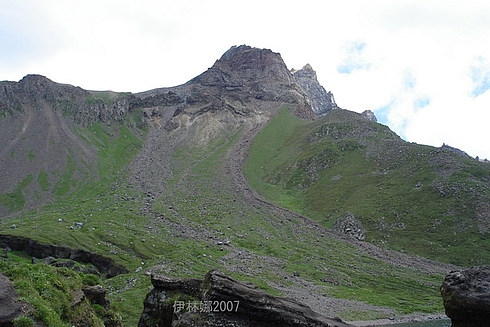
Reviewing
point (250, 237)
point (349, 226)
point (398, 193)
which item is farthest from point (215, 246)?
point (398, 193)

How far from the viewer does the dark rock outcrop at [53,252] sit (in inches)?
3748

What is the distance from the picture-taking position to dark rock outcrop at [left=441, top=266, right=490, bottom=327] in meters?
24.9

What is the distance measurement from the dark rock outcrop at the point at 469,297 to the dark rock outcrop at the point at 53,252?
8131 cm

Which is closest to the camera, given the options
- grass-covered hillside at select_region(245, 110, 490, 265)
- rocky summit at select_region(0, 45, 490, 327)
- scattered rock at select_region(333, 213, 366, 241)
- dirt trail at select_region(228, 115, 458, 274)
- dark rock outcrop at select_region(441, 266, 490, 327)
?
dark rock outcrop at select_region(441, 266, 490, 327)

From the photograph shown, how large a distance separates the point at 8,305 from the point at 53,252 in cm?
8568

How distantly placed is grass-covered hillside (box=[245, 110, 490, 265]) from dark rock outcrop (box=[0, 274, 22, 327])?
112850 millimetres

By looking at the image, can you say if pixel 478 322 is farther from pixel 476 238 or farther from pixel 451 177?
pixel 451 177

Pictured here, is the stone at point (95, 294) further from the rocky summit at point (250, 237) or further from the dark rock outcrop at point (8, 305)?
the dark rock outcrop at point (8, 305)

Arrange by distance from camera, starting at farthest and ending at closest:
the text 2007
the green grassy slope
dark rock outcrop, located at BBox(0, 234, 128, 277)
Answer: dark rock outcrop, located at BBox(0, 234, 128, 277) < the green grassy slope < the text 2007

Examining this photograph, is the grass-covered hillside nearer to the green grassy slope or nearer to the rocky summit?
the rocky summit

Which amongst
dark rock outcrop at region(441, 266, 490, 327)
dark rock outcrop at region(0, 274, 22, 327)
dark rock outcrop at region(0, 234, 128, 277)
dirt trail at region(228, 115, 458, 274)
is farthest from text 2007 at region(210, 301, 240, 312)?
dirt trail at region(228, 115, 458, 274)

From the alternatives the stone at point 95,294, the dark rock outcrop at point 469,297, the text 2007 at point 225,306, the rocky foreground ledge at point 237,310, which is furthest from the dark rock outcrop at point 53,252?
the dark rock outcrop at point 469,297

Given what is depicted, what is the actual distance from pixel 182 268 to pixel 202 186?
3662 inches

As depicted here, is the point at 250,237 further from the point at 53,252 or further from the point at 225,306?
the point at 225,306
